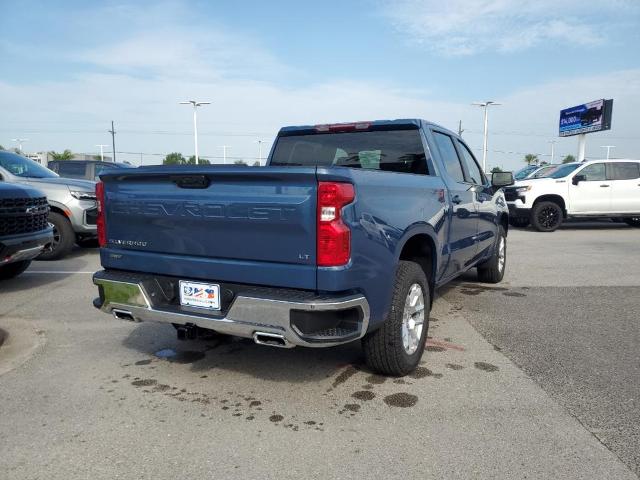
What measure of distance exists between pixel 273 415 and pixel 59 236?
22.5 ft

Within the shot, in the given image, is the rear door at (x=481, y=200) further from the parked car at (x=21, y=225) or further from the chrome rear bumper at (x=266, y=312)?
the parked car at (x=21, y=225)

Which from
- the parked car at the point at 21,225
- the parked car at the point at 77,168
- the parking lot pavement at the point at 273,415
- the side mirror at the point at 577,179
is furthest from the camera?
the parked car at the point at 77,168

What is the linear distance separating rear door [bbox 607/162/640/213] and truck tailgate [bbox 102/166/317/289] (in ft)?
43.3

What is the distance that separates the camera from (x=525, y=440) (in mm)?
2752

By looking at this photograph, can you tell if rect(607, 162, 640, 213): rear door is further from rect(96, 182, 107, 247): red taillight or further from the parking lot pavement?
rect(96, 182, 107, 247): red taillight

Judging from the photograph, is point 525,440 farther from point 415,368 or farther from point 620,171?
point 620,171

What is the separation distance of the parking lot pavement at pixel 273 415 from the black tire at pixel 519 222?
10658 millimetres

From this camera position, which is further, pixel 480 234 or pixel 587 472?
pixel 480 234

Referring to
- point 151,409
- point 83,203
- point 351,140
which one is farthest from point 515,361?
point 83,203

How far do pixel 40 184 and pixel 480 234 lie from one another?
7096 mm

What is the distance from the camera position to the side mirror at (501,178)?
6023 millimetres

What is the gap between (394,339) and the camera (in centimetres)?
338

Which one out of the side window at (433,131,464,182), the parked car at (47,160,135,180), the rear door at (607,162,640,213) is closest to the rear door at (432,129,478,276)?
the side window at (433,131,464,182)

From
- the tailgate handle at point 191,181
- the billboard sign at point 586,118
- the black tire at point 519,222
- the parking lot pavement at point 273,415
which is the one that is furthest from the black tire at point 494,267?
the billboard sign at point 586,118
